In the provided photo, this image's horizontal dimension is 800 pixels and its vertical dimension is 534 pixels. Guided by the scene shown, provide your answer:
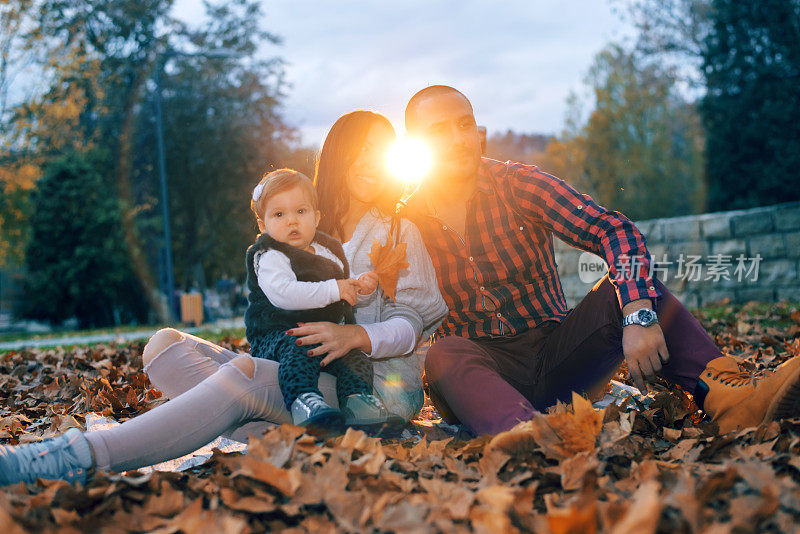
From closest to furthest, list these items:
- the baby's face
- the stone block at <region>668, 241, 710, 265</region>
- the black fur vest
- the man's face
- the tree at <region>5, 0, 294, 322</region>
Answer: the black fur vest → the baby's face → the man's face → the stone block at <region>668, 241, 710, 265</region> → the tree at <region>5, 0, 294, 322</region>

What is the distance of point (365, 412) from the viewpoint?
104 inches

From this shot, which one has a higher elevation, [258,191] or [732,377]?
[258,191]

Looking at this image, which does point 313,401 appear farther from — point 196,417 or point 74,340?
point 74,340

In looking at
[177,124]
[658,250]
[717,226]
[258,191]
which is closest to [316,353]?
[258,191]

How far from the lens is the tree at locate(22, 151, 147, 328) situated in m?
19.5

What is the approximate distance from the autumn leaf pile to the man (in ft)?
0.62

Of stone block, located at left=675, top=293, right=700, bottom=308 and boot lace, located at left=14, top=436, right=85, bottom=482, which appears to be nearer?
boot lace, located at left=14, top=436, right=85, bottom=482

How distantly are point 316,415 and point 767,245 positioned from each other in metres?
9.15

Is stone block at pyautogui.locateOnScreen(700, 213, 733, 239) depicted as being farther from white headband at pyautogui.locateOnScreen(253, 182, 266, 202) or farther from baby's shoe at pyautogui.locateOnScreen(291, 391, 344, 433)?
baby's shoe at pyautogui.locateOnScreen(291, 391, 344, 433)

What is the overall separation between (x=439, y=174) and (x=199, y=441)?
171 cm

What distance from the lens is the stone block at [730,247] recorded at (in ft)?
31.1

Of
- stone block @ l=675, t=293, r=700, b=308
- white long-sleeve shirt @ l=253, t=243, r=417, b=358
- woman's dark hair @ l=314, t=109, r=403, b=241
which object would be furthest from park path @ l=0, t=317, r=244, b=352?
stone block @ l=675, t=293, r=700, b=308

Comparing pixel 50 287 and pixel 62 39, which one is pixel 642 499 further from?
pixel 62 39

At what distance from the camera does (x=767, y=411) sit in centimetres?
236
